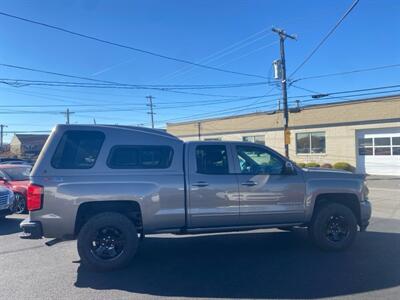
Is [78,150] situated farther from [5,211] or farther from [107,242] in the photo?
[5,211]

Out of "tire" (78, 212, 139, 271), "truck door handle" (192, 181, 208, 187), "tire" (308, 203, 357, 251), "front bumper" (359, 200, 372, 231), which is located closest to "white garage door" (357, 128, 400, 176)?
"front bumper" (359, 200, 372, 231)

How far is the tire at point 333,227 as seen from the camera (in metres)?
6.58

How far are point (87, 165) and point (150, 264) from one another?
183 centimetres

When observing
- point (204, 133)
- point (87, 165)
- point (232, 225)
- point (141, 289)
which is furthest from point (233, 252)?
point (204, 133)

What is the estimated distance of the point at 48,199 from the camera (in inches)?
214

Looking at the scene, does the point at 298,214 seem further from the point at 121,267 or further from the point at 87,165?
the point at 87,165

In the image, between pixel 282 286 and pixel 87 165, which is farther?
pixel 87 165

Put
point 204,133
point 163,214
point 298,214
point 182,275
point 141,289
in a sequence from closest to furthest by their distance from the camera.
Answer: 1. point 141,289
2. point 182,275
3. point 163,214
4. point 298,214
5. point 204,133

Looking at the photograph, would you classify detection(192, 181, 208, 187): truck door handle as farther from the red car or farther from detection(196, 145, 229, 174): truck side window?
the red car

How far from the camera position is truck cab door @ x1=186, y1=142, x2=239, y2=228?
6.01 meters

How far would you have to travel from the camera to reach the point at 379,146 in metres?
27.2

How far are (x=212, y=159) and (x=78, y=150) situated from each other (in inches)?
83.0

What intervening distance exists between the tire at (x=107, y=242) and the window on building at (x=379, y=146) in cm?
2501

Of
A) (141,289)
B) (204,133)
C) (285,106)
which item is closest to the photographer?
(141,289)
